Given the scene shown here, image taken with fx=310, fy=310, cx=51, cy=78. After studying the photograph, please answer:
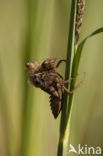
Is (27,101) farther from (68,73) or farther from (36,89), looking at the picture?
(68,73)

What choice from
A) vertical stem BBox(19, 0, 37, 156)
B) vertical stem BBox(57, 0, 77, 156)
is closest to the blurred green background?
vertical stem BBox(19, 0, 37, 156)

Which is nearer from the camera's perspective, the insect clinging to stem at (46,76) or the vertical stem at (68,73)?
the vertical stem at (68,73)

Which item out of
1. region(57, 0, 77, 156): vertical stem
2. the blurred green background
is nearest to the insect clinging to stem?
the blurred green background

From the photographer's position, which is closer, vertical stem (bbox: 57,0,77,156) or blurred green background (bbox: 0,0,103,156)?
vertical stem (bbox: 57,0,77,156)

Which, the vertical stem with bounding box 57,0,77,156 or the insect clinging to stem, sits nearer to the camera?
the vertical stem with bounding box 57,0,77,156

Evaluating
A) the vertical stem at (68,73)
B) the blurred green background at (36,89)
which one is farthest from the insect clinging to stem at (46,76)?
the vertical stem at (68,73)

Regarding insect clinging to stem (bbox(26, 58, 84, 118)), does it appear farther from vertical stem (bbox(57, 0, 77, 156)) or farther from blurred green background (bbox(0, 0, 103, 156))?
vertical stem (bbox(57, 0, 77, 156))

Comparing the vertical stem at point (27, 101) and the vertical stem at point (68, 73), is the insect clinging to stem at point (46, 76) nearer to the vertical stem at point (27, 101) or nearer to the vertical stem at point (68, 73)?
the vertical stem at point (27, 101)

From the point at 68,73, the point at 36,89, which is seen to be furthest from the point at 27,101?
the point at 68,73

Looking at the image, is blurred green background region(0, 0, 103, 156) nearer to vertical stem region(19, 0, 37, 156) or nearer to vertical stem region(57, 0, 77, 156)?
vertical stem region(19, 0, 37, 156)
